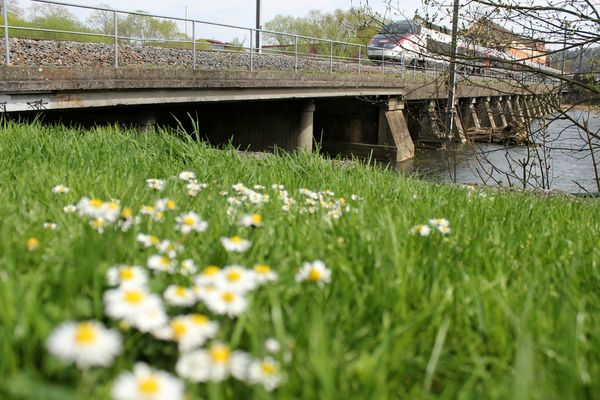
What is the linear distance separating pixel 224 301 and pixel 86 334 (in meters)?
0.36

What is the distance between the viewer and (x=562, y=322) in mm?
1553

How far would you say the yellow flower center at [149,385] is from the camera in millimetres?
882

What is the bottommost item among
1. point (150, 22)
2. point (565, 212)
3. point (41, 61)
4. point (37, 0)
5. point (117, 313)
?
point (565, 212)

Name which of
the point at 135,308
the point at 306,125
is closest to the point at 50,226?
the point at 135,308

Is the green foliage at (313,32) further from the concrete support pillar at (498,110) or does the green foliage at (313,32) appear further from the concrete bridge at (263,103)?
the concrete support pillar at (498,110)

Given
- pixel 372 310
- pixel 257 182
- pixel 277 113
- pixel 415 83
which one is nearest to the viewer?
pixel 372 310

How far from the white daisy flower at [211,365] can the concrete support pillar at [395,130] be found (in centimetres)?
2287

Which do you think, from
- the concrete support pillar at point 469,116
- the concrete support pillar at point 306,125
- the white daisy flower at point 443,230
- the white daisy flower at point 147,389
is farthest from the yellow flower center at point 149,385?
the concrete support pillar at point 469,116

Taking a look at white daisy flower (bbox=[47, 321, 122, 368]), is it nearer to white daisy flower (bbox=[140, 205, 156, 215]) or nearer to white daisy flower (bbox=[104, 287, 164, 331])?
white daisy flower (bbox=[104, 287, 164, 331])

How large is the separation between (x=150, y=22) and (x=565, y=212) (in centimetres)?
3602

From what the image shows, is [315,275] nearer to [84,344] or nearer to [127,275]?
[127,275]

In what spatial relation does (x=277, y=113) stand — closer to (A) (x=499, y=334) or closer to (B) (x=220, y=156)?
(B) (x=220, y=156)

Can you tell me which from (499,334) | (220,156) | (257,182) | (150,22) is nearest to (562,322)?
(499,334)

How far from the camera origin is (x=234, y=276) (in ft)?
4.30
